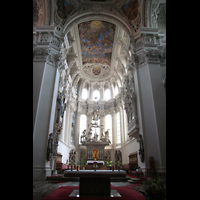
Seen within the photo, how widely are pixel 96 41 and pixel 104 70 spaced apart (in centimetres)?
548

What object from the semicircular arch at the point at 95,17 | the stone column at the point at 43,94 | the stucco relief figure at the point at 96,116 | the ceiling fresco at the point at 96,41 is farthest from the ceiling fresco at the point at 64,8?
the stucco relief figure at the point at 96,116

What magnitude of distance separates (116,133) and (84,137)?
4.48 m

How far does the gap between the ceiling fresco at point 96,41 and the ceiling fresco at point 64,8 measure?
2.82m

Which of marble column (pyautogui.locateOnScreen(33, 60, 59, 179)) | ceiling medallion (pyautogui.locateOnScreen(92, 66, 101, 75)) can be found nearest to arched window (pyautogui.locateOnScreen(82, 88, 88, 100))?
ceiling medallion (pyautogui.locateOnScreen(92, 66, 101, 75))

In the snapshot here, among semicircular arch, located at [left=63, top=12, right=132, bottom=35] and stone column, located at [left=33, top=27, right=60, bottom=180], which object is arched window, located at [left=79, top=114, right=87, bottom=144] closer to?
stone column, located at [left=33, top=27, right=60, bottom=180]

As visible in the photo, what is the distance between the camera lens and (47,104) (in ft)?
34.8

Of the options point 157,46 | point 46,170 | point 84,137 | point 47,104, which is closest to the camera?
point 46,170

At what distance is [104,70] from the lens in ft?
78.0

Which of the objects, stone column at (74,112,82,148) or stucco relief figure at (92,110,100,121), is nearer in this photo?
stone column at (74,112,82,148)

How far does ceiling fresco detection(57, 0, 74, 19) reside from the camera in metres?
13.5

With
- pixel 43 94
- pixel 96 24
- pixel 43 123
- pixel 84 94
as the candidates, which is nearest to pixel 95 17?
pixel 96 24

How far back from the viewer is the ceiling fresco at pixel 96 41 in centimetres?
1720
